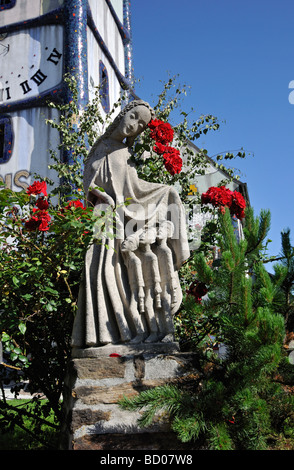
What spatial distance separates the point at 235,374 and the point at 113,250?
4.19 feet

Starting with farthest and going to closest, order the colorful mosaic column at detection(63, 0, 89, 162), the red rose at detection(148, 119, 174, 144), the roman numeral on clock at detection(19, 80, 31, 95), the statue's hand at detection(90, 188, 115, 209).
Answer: the roman numeral on clock at detection(19, 80, 31, 95) → the colorful mosaic column at detection(63, 0, 89, 162) → the red rose at detection(148, 119, 174, 144) → the statue's hand at detection(90, 188, 115, 209)

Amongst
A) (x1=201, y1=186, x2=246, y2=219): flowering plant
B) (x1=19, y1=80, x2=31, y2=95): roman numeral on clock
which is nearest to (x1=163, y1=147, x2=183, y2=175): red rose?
(x1=201, y1=186, x2=246, y2=219): flowering plant

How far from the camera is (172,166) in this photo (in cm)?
394

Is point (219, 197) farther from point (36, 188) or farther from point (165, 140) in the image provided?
point (36, 188)

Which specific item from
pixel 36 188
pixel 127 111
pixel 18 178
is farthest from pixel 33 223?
pixel 18 178

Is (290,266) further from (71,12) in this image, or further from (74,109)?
(71,12)

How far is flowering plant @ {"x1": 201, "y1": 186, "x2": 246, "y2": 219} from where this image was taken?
374 cm

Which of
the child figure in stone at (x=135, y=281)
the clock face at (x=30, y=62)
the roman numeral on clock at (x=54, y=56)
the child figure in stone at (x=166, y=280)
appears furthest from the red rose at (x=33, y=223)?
the roman numeral on clock at (x=54, y=56)

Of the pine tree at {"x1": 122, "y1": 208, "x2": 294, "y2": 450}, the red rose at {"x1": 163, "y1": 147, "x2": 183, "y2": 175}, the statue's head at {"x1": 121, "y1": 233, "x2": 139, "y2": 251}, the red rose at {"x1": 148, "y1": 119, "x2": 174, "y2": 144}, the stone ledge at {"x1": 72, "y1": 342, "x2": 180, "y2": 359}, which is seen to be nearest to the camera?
the pine tree at {"x1": 122, "y1": 208, "x2": 294, "y2": 450}

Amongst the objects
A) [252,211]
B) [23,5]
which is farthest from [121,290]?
[23,5]

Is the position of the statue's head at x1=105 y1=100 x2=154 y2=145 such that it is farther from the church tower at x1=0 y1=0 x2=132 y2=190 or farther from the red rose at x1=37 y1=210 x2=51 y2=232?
the church tower at x1=0 y1=0 x2=132 y2=190

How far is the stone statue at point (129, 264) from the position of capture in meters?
3.19

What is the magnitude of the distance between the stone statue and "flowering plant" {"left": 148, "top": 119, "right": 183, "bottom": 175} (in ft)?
0.73

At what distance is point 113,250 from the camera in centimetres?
330
